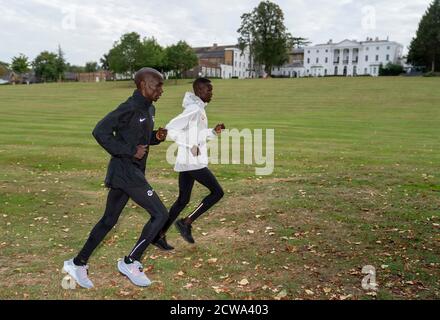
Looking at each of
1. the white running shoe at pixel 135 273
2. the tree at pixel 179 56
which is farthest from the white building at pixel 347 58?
the white running shoe at pixel 135 273

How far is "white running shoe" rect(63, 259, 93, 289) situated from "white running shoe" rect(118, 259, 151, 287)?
45 cm

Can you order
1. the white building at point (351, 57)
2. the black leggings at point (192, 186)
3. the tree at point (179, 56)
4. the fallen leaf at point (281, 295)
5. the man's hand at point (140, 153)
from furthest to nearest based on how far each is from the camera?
the white building at point (351, 57) < the tree at point (179, 56) < the black leggings at point (192, 186) < the fallen leaf at point (281, 295) < the man's hand at point (140, 153)

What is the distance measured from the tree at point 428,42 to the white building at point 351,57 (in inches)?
1379

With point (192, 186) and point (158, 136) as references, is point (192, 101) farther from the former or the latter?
point (192, 186)

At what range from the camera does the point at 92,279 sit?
18.4 ft

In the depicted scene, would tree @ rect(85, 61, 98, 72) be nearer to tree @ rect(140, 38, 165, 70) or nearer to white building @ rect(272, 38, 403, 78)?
white building @ rect(272, 38, 403, 78)

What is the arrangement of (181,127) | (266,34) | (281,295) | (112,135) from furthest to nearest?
(266,34), (181,127), (281,295), (112,135)

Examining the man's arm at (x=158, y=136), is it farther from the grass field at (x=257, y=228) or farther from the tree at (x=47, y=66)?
the tree at (x=47, y=66)

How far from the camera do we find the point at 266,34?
10650 centimetres

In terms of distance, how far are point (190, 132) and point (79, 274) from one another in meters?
2.48

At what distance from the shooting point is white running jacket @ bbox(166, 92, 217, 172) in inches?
246

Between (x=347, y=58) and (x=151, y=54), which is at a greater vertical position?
(x=347, y=58)

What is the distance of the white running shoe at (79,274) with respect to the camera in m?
5.34

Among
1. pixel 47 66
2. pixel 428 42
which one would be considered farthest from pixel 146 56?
pixel 428 42
